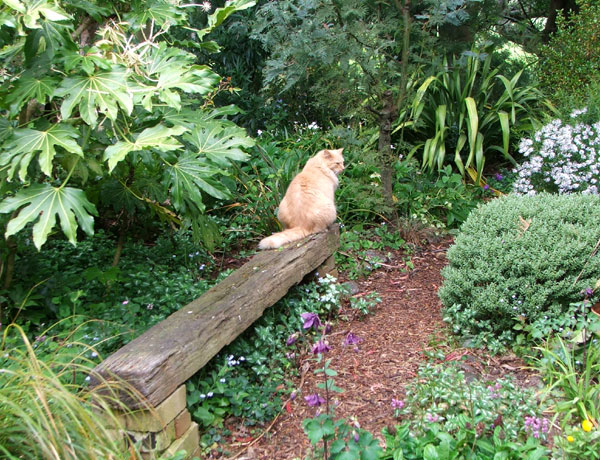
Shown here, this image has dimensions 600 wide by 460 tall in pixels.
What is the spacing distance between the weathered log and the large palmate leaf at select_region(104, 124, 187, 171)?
35.9 inches

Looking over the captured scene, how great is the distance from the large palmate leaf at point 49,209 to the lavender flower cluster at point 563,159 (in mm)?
4171

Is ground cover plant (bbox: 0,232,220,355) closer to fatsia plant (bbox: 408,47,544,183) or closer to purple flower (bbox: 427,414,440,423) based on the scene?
purple flower (bbox: 427,414,440,423)

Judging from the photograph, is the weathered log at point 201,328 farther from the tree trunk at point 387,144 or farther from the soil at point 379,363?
the tree trunk at point 387,144

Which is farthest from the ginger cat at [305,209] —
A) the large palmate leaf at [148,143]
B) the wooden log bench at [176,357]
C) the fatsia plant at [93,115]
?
the large palmate leaf at [148,143]

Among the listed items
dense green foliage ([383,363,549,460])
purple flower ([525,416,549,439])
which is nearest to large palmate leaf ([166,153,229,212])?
dense green foliage ([383,363,549,460])

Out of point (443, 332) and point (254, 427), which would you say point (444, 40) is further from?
point (254, 427)

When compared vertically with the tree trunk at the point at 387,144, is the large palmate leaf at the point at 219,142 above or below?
above

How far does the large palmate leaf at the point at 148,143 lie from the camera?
2.78 metres

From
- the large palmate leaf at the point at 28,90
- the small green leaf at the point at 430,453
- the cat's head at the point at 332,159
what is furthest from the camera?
the cat's head at the point at 332,159

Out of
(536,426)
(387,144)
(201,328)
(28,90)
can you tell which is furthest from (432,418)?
(387,144)

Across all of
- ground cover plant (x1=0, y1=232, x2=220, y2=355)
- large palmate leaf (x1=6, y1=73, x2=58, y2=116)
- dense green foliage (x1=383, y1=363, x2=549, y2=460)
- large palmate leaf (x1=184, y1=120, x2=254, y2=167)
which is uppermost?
large palmate leaf (x1=6, y1=73, x2=58, y2=116)

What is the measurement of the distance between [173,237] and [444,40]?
4.81 m

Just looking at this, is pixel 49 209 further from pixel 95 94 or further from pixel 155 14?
pixel 155 14

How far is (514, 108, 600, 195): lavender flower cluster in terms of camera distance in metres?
5.32
